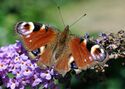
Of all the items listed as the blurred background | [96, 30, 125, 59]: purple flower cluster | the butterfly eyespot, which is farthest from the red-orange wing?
the blurred background

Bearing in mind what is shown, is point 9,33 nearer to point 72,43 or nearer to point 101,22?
point 72,43

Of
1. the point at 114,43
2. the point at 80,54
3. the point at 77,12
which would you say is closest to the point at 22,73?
the point at 80,54

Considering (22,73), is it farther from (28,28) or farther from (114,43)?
(114,43)

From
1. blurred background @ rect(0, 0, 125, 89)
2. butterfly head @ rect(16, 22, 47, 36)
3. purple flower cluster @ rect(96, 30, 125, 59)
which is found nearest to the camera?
purple flower cluster @ rect(96, 30, 125, 59)

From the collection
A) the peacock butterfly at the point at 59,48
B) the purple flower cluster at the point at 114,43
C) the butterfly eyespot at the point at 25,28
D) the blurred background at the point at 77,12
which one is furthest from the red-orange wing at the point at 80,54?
the blurred background at the point at 77,12

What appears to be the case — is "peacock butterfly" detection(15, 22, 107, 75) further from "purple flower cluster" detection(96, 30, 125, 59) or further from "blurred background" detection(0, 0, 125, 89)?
"blurred background" detection(0, 0, 125, 89)

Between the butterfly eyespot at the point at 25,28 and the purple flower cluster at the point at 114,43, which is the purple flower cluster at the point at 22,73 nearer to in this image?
the butterfly eyespot at the point at 25,28

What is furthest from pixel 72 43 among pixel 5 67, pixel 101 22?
pixel 101 22
